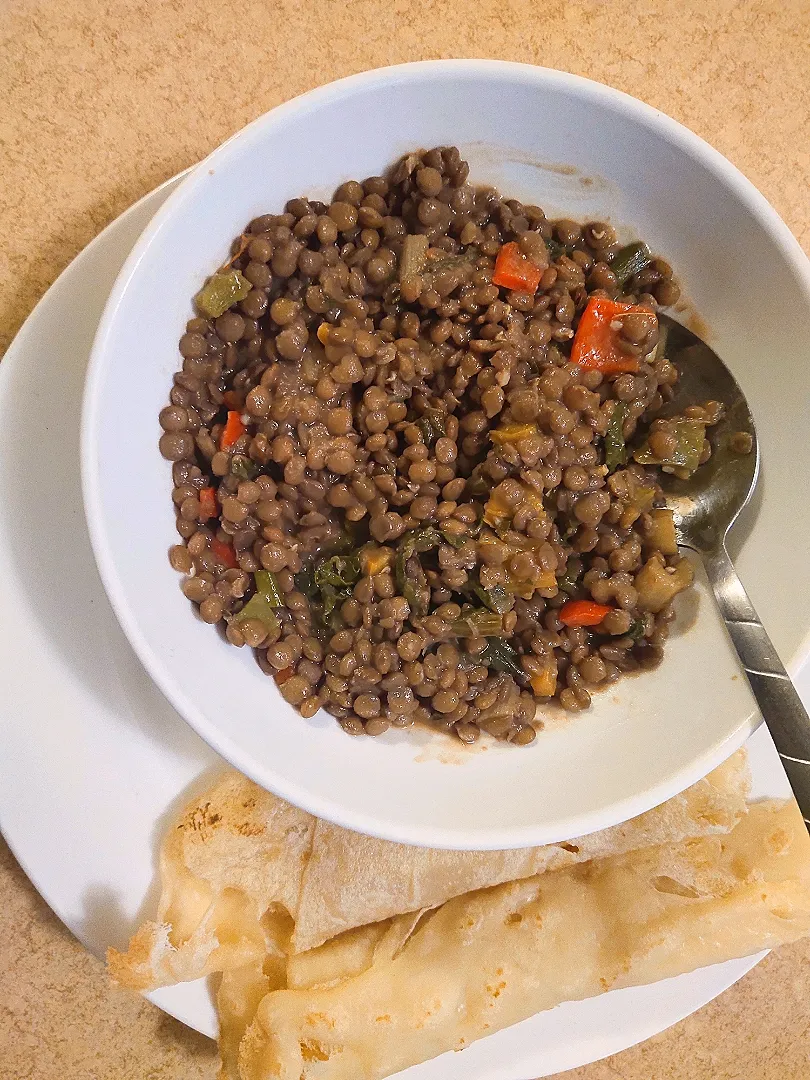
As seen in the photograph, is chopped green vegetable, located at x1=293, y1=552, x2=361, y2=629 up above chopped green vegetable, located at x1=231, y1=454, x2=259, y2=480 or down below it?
below

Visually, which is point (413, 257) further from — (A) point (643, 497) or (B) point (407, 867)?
(B) point (407, 867)

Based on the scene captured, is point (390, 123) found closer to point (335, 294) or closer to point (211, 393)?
point (335, 294)

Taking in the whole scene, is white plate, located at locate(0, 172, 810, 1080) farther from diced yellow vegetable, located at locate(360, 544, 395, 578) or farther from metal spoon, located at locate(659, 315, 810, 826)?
metal spoon, located at locate(659, 315, 810, 826)

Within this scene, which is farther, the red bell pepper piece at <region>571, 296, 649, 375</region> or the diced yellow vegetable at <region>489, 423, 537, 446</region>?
A: the red bell pepper piece at <region>571, 296, 649, 375</region>

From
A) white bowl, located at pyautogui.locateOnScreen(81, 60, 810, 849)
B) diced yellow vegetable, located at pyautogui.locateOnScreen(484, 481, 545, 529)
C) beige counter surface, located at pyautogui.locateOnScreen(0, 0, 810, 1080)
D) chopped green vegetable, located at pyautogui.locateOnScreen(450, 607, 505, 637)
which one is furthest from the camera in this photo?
beige counter surface, located at pyautogui.locateOnScreen(0, 0, 810, 1080)

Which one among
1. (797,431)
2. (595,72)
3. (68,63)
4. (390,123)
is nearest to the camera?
(390,123)

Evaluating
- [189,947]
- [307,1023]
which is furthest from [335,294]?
[307,1023]

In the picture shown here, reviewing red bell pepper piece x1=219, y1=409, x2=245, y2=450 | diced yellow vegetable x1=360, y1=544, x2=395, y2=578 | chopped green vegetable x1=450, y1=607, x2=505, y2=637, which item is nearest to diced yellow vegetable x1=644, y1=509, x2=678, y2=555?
chopped green vegetable x1=450, y1=607, x2=505, y2=637

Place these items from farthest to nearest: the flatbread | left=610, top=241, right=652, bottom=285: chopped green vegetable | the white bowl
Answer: the flatbread → left=610, top=241, right=652, bottom=285: chopped green vegetable → the white bowl
